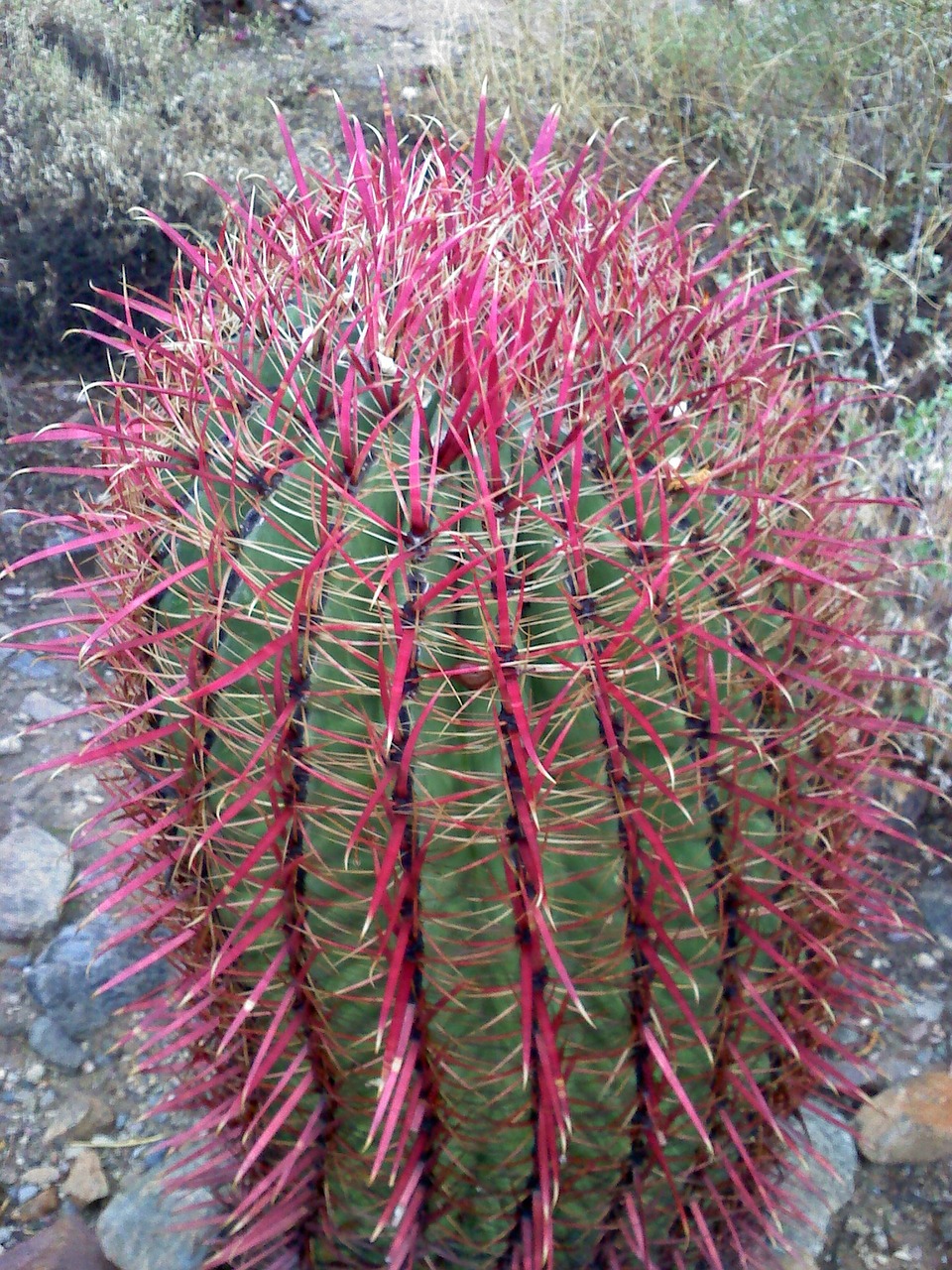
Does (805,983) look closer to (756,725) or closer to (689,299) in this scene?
(756,725)

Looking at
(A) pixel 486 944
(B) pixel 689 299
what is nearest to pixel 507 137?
(B) pixel 689 299

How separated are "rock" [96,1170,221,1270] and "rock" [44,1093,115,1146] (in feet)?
0.59

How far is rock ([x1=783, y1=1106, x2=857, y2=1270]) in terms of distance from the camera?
1753 millimetres

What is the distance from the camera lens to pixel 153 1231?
1.78 meters

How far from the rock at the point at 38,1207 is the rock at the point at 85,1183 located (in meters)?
0.02

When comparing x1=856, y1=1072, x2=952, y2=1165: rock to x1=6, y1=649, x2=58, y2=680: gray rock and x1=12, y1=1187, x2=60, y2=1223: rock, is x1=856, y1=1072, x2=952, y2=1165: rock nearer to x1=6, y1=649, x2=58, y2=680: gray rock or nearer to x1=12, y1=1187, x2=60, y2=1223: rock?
x1=12, y1=1187, x2=60, y2=1223: rock

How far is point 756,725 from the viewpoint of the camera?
1194 millimetres

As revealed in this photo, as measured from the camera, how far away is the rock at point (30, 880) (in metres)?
2.32

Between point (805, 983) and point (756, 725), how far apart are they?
0.28 metres

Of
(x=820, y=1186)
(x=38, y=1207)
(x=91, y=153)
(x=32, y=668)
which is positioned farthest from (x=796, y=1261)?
(x=91, y=153)

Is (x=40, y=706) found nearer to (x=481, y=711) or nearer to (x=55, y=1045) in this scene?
(x=55, y=1045)

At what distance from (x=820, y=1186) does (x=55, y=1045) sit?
1.31 meters

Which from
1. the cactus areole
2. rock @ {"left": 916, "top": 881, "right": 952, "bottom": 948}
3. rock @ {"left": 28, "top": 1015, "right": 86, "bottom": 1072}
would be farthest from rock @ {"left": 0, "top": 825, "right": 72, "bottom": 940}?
rock @ {"left": 916, "top": 881, "right": 952, "bottom": 948}

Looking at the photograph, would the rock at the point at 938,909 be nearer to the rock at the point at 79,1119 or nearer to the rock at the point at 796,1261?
the rock at the point at 796,1261
